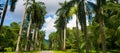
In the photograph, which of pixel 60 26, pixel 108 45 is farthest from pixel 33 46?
pixel 108 45

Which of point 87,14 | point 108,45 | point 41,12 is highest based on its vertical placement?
point 41,12

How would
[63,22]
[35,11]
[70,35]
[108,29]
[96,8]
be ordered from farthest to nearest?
[70,35]
[63,22]
[35,11]
[108,29]
[96,8]

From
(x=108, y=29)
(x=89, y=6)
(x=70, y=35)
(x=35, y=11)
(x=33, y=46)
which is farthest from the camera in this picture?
(x=70, y=35)

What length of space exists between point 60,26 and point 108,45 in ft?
59.1

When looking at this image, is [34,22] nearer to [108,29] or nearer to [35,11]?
[35,11]

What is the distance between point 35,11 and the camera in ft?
225

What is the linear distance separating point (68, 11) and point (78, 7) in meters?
1.81

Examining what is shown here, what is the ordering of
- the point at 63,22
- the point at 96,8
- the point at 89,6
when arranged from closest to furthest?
the point at 96,8
the point at 89,6
the point at 63,22

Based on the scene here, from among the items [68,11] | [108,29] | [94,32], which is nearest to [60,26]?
[108,29]

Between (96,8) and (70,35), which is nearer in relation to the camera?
(96,8)

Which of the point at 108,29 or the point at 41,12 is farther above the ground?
the point at 41,12

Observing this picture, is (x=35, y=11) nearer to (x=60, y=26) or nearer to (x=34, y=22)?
(x=34, y=22)

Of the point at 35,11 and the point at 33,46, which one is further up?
the point at 35,11

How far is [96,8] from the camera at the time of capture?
106 feet
